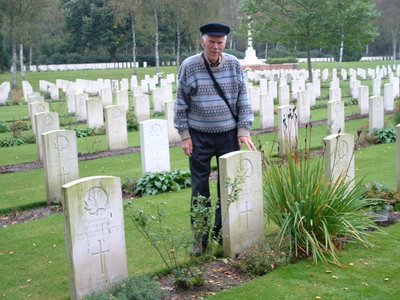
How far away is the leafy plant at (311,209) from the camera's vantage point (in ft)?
17.4

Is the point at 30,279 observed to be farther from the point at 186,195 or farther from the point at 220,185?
the point at 186,195

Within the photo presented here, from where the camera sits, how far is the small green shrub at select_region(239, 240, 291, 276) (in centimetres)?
507

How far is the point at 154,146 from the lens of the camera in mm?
9016

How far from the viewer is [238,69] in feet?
17.7

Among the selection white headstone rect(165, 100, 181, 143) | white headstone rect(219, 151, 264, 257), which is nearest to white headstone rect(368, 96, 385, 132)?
white headstone rect(165, 100, 181, 143)

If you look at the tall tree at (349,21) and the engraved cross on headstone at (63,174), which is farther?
the tall tree at (349,21)

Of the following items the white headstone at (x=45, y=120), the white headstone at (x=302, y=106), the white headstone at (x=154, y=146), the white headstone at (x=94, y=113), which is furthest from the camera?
the white headstone at (x=302, y=106)

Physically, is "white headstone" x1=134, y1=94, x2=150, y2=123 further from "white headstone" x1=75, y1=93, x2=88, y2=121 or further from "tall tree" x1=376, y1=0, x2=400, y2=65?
"tall tree" x1=376, y1=0, x2=400, y2=65

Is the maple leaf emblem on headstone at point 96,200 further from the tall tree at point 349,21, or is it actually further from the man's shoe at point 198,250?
the tall tree at point 349,21

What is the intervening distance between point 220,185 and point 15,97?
2414 centimetres

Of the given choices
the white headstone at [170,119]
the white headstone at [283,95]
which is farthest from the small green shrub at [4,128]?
the white headstone at [283,95]

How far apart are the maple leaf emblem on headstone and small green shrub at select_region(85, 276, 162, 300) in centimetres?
62

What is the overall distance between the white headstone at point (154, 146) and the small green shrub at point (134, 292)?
450cm

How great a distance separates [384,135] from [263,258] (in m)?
8.04
